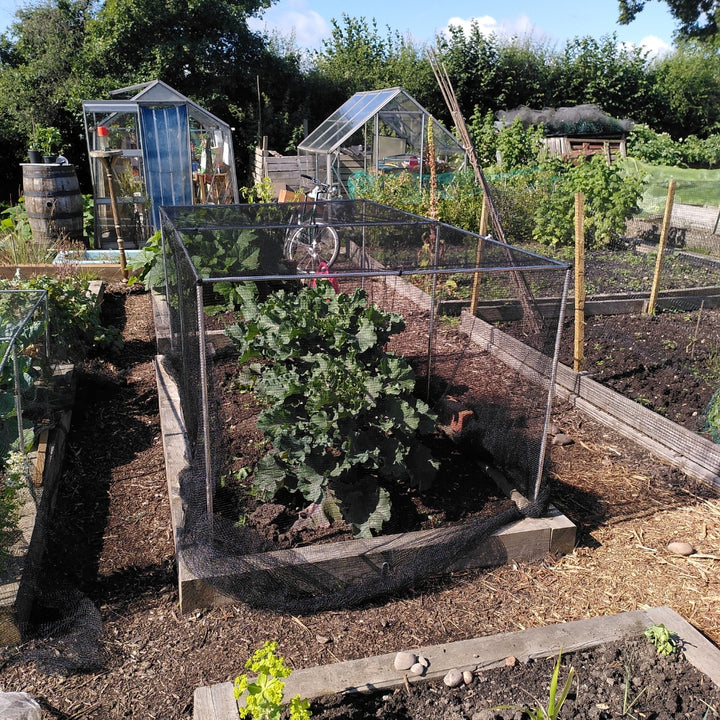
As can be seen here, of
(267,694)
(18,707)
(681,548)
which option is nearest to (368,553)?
(267,694)

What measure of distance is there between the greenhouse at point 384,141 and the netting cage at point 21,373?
846 centimetres

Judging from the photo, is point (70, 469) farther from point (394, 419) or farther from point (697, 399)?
point (697, 399)

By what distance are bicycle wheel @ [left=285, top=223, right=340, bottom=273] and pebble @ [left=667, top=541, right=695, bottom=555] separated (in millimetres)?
3791

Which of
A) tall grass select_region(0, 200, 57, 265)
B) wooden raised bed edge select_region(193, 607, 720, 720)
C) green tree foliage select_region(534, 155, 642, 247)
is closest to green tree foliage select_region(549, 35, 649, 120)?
green tree foliage select_region(534, 155, 642, 247)

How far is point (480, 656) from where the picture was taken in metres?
2.50

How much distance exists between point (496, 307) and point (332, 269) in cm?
162

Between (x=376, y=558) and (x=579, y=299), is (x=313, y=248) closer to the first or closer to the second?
(x=579, y=299)

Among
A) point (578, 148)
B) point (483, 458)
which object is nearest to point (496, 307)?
point (483, 458)

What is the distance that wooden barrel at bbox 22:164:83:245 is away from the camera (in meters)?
9.81

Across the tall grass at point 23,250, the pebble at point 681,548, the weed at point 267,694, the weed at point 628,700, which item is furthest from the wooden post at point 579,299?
the tall grass at point 23,250

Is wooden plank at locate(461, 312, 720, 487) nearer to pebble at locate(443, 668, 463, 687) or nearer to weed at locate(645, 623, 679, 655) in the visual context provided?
weed at locate(645, 623, 679, 655)

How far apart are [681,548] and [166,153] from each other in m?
9.74

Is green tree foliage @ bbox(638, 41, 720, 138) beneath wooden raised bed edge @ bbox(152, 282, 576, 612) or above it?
above

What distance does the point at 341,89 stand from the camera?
72.4 ft
